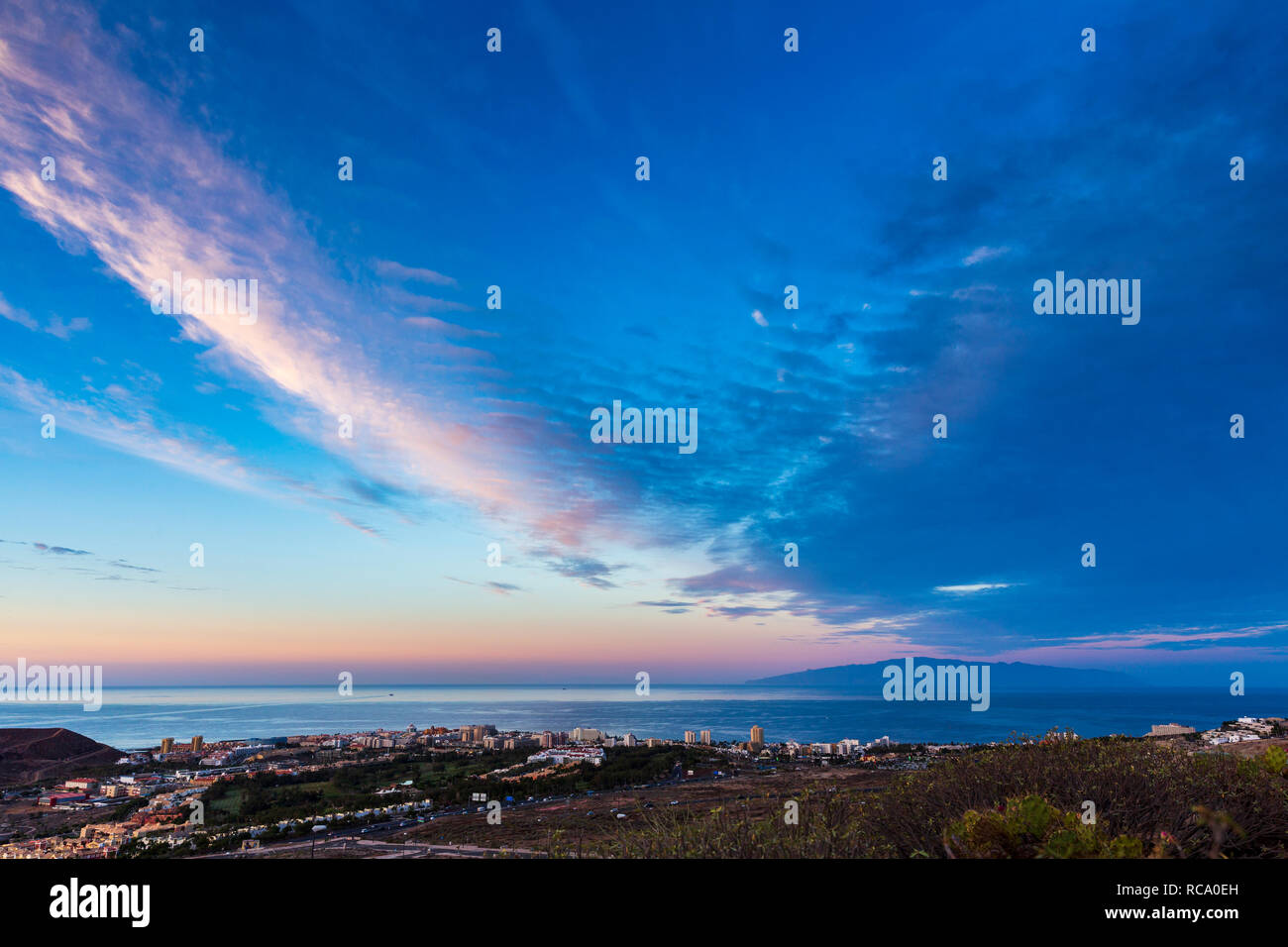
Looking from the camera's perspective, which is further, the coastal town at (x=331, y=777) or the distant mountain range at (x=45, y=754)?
the distant mountain range at (x=45, y=754)

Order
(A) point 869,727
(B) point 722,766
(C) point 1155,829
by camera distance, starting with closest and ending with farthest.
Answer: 1. (C) point 1155,829
2. (B) point 722,766
3. (A) point 869,727

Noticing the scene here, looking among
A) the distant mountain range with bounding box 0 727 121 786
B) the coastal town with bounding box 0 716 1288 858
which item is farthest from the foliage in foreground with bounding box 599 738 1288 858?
the distant mountain range with bounding box 0 727 121 786

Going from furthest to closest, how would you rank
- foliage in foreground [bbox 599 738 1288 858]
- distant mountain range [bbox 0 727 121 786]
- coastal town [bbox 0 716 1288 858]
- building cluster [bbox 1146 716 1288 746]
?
building cluster [bbox 1146 716 1288 746] → distant mountain range [bbox 0 727 121 786] → coastal town [bbox 0 716 1288 858] → foliage in foreground [bbox 599 738 1288 858]

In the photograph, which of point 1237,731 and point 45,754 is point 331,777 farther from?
point 1237,731

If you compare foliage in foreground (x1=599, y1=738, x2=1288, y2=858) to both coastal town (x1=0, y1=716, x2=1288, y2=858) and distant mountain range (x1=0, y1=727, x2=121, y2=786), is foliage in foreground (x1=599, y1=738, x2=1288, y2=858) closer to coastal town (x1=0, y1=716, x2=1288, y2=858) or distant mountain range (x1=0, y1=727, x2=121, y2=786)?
coastal town (x1=0, y1=716, x2=1288, y2=858)

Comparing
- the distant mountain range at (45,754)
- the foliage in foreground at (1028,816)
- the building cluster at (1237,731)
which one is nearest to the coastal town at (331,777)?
the building cluster at (1237,731)

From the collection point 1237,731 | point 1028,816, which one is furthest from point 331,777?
point 1237,731

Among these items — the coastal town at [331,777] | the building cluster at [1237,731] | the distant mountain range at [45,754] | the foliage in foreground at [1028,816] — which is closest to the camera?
the foliage in foreground at [1028,816]

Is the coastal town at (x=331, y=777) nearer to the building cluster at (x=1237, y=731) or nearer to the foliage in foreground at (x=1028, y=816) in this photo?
the building cluster at (x=1237, y=731)
